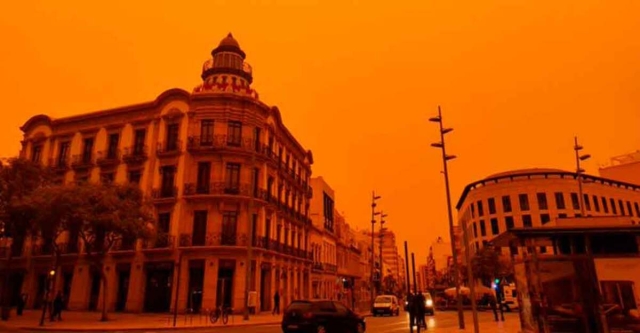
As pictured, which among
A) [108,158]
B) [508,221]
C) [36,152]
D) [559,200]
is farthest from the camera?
[508,221]

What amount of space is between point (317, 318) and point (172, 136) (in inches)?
970

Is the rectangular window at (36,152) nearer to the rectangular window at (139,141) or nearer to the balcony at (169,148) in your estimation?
the rectangular window at (139,141)

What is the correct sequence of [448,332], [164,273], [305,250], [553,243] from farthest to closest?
[305,250]
[164,273]
[448,332]
[553,243]

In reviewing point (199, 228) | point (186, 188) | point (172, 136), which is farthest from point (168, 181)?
point (199, 228)

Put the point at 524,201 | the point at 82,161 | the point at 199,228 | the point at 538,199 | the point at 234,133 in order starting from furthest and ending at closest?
the point at 524,201, the point at 538,199, the point at 82,161, the point at 234,133, the point at 199,228

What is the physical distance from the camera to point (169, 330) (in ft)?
68.1

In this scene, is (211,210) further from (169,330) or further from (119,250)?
(169,330)

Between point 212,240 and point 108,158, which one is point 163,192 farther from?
point 108,158

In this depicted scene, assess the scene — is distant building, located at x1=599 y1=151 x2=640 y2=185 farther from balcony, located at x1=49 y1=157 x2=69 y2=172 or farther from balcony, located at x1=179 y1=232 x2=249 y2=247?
balcony, located at x1=49 y1=157 x2=69 y2=172

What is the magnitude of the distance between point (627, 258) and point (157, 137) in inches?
Answer: 1314

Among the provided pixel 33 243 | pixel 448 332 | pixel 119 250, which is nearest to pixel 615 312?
pixel 448 332

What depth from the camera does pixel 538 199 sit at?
234 ft

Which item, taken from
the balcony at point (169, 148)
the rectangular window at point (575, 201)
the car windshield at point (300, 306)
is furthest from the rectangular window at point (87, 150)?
the rectangular window at point (575, 201)

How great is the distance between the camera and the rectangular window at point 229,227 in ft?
108
